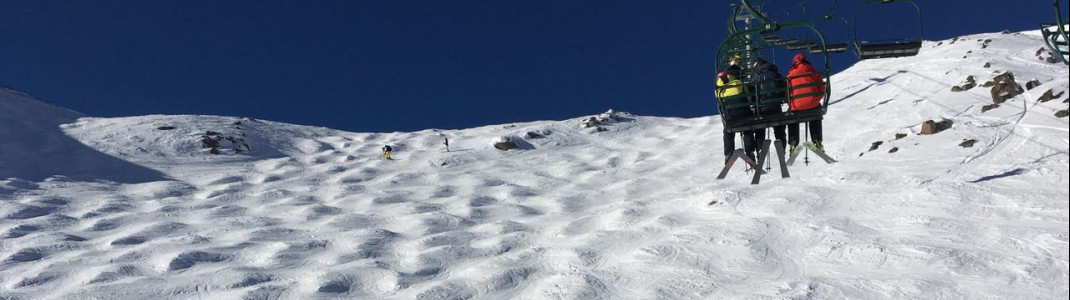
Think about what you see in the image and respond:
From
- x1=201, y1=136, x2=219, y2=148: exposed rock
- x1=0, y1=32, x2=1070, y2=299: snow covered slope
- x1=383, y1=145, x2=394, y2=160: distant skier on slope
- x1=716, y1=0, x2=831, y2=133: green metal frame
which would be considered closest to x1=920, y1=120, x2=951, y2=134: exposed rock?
x1=0, y1=32, x2=1070, y2=299: snow covered slope

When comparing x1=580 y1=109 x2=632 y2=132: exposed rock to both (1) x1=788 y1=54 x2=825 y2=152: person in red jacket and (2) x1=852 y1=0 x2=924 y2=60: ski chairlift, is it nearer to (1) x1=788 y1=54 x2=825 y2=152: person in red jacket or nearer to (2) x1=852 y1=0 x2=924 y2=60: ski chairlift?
(2) x1=852 y1=0 x2=924 y2=60: ski chairlift

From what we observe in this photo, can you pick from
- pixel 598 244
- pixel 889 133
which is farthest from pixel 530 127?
pixel 598 244

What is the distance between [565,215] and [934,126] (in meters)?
9.72

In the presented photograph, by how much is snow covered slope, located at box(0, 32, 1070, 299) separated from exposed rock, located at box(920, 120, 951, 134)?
0.62 feet

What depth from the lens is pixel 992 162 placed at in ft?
54.7

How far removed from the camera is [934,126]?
20.3 meters

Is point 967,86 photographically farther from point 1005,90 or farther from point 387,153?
point 387,153

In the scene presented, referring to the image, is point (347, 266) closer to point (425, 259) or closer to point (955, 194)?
point (425, 259)

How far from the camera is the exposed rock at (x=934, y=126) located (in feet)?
66.3

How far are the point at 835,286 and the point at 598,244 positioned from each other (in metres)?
4.80

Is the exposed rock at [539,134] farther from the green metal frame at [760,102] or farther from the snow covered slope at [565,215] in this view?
the green metal frame at [760,102]

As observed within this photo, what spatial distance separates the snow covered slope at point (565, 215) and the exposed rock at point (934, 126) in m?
0.19

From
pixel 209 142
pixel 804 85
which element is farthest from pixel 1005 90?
pixel 209 142

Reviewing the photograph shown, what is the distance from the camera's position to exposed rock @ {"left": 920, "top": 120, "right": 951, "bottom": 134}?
20203mm
